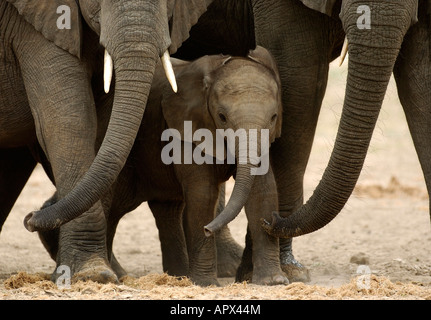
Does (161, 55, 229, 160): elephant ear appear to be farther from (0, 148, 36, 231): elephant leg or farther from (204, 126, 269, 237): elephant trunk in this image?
(0, 148, 36, 231): elephant leg

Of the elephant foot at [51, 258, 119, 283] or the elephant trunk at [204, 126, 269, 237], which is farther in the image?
the elephant foot at [51, 258, 119, 283]

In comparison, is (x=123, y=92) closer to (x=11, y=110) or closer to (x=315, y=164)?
(x=11, y=110)

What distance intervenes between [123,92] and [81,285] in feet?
3.33

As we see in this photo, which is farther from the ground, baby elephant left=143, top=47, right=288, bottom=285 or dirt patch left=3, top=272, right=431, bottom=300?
baby elephant left=143, top=47, right=288, bottom=285

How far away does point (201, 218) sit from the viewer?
23.2 feet

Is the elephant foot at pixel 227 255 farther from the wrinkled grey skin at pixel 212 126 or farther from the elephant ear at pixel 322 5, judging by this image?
the elephant ear at pixel 322 5

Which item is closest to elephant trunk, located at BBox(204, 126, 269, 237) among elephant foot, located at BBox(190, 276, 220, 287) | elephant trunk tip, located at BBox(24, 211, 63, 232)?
elephant foot, located at BBox(190, 276, 220, 287)

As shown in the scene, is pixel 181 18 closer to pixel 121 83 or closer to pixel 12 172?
Result: pixel 121 83

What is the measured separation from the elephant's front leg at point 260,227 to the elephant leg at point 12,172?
1992mm

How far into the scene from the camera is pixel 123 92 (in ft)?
20.9

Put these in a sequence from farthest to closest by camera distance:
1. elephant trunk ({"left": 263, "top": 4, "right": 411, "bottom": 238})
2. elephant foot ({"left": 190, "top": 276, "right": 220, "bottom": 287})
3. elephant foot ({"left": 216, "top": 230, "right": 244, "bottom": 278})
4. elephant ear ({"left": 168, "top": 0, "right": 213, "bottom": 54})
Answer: elephant foot ({"left": 216, "top": 230, "right": 244, "bottom": 278}), elephant foot ({"left": 190, "top": 276, "right": 220, "bottom": 287}), elephant ear ({"left": 168, "top": 0, "right": 213, "bottom": 54}), elephant trunk ({"left": 263, "top": 4, "right": 411, "bottom": 238})

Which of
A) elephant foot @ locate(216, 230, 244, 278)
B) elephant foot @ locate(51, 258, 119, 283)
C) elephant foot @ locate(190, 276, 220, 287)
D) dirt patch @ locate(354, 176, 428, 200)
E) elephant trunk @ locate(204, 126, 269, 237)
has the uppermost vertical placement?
dirt patch @ locate(354, 176, 428, 200)

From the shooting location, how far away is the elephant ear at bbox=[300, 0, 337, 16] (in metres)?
6.67

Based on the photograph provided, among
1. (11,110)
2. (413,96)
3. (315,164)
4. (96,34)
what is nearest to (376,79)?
(413,96)
